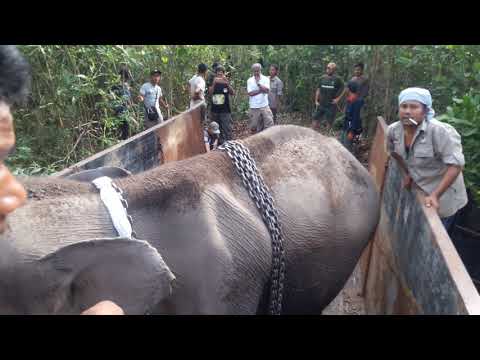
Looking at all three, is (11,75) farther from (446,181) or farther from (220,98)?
(220,98)

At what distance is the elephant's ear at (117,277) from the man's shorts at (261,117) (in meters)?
6.24

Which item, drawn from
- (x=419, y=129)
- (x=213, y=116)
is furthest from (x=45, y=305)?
(x=213, y=116)

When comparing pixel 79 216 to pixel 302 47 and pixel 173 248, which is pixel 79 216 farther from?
pixel 302 47

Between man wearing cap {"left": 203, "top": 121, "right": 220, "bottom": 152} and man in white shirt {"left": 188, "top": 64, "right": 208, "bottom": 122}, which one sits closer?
man wearing cap {"left": 203, "top": 121, "right": 220, "bottom": 152}

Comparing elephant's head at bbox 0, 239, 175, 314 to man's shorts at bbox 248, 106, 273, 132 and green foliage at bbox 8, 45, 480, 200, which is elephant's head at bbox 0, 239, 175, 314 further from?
man's shorts at bbox 248, 106, 273, 132

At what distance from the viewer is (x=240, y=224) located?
2.46m

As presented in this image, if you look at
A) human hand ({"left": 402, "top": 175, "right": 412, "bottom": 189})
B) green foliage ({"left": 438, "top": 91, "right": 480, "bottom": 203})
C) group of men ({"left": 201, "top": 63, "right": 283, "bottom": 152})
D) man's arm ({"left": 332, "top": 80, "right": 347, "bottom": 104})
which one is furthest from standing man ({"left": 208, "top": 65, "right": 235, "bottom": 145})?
human hand ({"left": 402, "top": 175, "right": 412, "bottom": 189})

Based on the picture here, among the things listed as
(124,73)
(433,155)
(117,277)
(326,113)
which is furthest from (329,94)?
(117,277)

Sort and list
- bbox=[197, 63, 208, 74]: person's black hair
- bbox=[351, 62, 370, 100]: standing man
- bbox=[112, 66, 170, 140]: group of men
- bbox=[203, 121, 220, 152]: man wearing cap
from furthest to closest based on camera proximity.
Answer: bbox=[197, 63, 208, 74]: person's black hair
bbox=[351, 62, 370, 100]: standing man
bbox=[112, 66, 170, 140]: group of men
bbox=[203, 121, 220, 152]: man wearing cap

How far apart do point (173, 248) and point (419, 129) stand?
1843 millimetres

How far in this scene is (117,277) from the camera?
74.1 inches

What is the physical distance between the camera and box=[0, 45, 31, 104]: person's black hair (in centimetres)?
134

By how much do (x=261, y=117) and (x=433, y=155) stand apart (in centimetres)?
504

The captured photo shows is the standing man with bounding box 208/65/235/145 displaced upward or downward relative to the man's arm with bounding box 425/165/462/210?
downward
